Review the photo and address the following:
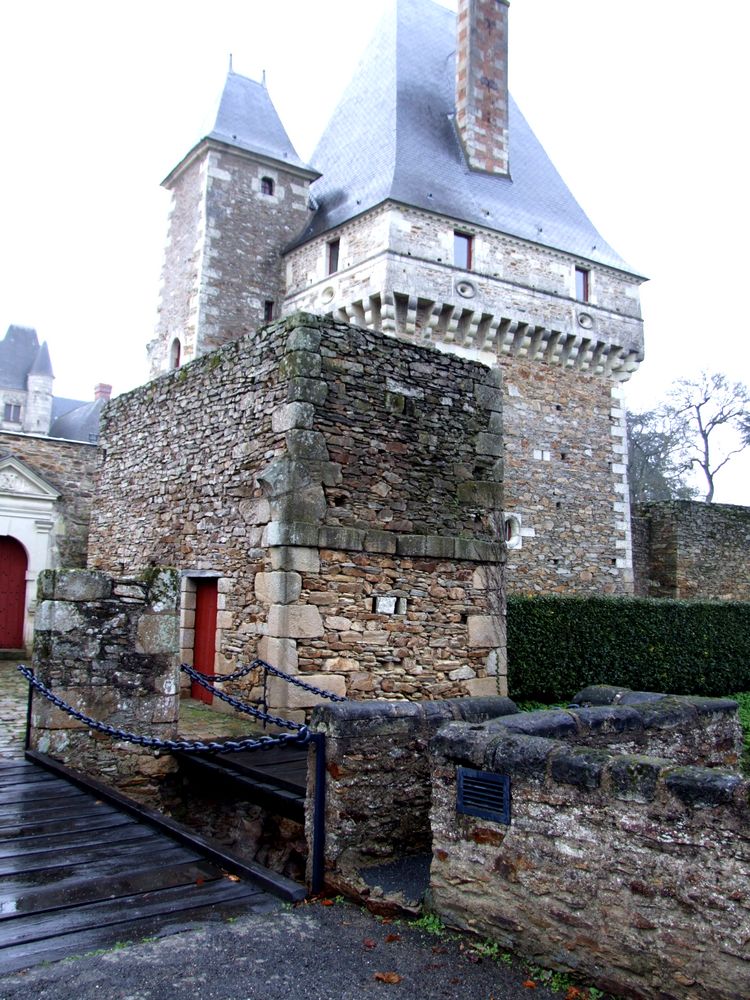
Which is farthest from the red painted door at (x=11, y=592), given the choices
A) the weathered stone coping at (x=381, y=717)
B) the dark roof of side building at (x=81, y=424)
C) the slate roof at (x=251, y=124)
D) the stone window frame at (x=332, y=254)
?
the dark roof of side building at (x=81, y=424)

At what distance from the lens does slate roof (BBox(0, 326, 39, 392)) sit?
48625mm

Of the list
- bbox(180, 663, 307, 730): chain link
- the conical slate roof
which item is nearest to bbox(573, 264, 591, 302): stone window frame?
bbox(180, 663, 307, 730): chain link

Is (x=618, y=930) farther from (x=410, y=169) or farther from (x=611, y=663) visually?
(x=410, y=169)

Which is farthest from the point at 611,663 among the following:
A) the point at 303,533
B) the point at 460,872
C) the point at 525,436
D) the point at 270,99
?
the point at 270,99

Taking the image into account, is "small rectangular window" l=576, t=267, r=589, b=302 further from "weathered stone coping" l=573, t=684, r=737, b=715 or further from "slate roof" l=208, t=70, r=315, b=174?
"weathered stone coping" l=573, t=684, r=737, b=715

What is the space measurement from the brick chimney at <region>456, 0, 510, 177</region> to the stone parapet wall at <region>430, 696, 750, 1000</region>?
16820mm

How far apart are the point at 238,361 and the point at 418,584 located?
10.4 feet

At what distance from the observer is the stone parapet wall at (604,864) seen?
285cm

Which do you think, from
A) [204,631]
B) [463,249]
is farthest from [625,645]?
[463,249]

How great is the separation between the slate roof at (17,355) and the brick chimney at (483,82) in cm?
3843

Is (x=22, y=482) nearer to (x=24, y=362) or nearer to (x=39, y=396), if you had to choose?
(x=39, y=396)

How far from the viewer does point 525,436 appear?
54.8 ft

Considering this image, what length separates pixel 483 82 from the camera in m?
18.0

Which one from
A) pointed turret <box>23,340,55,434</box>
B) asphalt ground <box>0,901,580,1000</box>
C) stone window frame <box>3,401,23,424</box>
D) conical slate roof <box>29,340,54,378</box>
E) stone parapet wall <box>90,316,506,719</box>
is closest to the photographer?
asphalt ground <box>0,901,580,1000</box>
